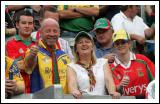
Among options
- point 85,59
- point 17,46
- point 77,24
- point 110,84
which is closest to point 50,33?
point 85,59

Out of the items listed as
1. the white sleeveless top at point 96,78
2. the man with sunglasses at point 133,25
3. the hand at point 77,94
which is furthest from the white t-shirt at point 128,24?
the hand at point 77,94

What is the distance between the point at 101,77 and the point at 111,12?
248 cm

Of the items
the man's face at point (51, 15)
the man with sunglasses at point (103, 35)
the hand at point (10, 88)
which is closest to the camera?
the hand at point (10, 88)

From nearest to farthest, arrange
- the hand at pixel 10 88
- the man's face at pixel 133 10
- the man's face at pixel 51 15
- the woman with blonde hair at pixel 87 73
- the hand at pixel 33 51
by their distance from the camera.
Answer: the hand at pixel 10 88
the woman with blonde hair at pixel 87 73
the hand at pixel 33 51
the man's face at pixel 51 15
the man's face at pixel 133 10

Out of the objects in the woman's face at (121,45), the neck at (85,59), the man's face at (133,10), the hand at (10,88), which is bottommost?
the hand at (10,88)

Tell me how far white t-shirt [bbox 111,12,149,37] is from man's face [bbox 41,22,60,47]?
5.25 ft

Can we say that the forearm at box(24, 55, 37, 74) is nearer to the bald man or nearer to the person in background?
the bald man

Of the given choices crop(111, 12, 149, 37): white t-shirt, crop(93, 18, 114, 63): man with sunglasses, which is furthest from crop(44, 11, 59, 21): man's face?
crop(111, 12, 149, 37): white t-shirt

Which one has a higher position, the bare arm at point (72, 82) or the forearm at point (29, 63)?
the forearm at point (29, 63)

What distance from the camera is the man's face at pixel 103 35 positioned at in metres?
10.5

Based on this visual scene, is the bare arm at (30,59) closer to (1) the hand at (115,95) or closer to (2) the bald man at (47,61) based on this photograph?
(2) the bald man at (47,61)

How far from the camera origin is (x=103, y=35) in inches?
415

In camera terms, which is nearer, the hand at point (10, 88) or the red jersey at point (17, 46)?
the hand at point (10, 88)

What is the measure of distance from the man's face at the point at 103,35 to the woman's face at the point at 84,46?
0.98 metres
